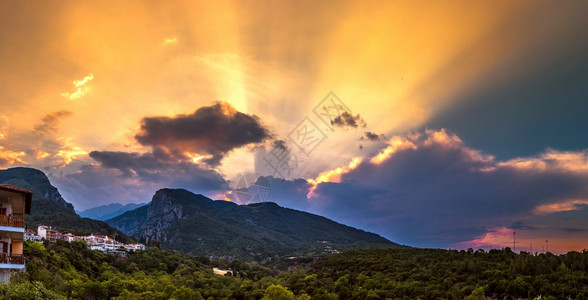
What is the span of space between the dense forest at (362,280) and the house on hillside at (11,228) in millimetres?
848

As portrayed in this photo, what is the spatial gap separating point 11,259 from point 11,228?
6.82 ft

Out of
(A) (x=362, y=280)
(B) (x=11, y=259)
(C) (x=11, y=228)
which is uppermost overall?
(C) (x=11, y=228)

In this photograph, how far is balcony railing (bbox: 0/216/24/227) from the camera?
2345cm

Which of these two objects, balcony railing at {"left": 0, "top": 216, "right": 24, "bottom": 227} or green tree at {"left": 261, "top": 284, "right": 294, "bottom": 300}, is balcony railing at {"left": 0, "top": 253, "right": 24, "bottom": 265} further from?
green tree at {"left": 261, "top": 284, "right": 294, "bottom": 300}

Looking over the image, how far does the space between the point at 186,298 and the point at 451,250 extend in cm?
6455

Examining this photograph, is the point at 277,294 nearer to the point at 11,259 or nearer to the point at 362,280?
the point at 362,280

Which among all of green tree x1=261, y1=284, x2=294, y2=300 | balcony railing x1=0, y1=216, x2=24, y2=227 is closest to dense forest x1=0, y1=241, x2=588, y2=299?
green tree x1=261, y1=284, x2=294, y2=300

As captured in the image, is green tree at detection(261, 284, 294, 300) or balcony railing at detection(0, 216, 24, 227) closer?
balcony railing at detection(0, 216, 24, 227)

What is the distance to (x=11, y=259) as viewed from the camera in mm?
24047

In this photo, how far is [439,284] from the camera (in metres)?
55.9

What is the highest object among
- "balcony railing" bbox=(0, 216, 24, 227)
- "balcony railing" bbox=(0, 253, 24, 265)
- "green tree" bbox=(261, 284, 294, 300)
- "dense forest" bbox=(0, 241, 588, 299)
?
"balcony railing" bbox=(0, 216, 24, 227)

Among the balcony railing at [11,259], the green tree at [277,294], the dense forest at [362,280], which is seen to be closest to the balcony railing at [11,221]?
the balcony railing at [11,259]

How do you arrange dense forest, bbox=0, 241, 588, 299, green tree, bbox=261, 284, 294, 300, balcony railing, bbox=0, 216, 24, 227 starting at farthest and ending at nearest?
green tree, bbox=261, 284, 294, 300
dense forest, bbox=0, 241, 588, 299
balcony railing, bbox=0, 216, 24, 227

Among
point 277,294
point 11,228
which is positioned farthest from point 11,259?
point 277,294
